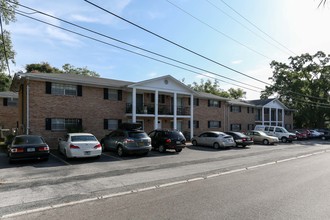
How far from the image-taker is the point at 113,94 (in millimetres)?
23500

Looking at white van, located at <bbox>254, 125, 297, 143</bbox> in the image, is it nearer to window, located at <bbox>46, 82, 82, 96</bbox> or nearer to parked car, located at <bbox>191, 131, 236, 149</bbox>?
parked car, located at <bbox>191, 131, 236, 149</bbox>

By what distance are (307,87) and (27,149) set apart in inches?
2034

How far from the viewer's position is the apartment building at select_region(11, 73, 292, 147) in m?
19.3

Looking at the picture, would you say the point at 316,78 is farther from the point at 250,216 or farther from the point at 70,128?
the point at 250,216

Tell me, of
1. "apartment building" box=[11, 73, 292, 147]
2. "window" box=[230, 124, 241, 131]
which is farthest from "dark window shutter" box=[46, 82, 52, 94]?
"window" box=[230, 124, 241, 131]

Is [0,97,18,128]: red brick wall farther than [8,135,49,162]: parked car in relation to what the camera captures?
Yes

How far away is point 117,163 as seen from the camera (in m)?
13.2

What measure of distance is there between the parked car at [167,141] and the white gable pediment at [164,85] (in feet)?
21.1

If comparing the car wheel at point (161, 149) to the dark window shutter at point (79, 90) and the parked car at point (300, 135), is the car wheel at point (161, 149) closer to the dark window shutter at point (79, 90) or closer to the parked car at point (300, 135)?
the dark window shutter at point (79, 90)

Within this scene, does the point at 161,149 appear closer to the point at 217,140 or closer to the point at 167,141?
the point at 167,141

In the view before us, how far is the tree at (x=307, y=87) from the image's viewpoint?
50.0 meters

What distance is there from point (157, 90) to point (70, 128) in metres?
8.86

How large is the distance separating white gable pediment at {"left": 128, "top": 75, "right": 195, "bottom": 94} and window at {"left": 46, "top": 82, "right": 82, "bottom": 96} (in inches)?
172

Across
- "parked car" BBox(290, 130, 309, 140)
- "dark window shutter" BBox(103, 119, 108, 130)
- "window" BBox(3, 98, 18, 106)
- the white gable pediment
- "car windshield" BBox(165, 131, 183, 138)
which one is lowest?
"parked car" BBox(290, 130, 309, 140)
